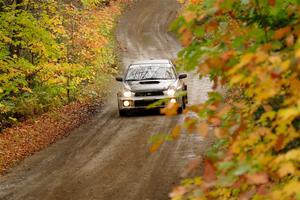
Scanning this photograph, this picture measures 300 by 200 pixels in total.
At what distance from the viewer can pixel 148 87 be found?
16484mm

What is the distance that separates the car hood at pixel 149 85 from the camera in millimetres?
16422

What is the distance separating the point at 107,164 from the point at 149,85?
559cm

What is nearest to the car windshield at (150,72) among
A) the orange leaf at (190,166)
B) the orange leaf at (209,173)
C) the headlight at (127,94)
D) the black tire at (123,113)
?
the headlight at (127,94)

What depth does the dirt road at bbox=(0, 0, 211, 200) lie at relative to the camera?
9.62 meters

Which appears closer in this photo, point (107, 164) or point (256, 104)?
point (256, 104)

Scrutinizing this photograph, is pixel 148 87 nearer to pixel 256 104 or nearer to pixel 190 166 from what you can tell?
pixel 256 104

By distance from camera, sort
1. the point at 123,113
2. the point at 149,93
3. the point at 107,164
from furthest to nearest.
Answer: the point at 123,113 < the point at 149,93 < the point at 107,164

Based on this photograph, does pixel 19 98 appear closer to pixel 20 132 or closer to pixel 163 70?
pixel 20 132

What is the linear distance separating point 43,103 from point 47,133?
344 cm

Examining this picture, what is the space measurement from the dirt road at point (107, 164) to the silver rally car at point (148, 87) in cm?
53

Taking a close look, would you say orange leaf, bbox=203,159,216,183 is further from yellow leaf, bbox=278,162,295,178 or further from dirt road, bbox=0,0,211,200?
dirt road, bbox=0,0,211,200

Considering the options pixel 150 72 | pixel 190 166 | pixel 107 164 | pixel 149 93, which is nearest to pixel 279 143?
pixel 190 166

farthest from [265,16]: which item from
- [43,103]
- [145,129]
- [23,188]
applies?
[43,103]

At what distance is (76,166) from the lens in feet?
37.8
